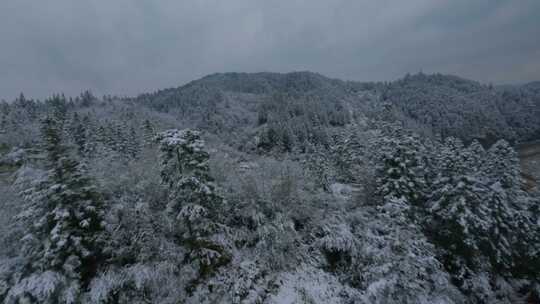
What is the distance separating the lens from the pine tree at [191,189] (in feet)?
33.4

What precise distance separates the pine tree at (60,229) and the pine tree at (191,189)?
2.92 metres

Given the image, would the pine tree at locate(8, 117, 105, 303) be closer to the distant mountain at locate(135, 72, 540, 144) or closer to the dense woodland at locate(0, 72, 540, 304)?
the dense woodland at locate(0, 72, 540, 304)

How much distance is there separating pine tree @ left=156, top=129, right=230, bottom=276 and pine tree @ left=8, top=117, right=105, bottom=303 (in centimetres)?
292

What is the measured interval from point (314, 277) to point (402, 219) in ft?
16.9

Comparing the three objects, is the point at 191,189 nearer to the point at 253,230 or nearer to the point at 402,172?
the point at 253,230

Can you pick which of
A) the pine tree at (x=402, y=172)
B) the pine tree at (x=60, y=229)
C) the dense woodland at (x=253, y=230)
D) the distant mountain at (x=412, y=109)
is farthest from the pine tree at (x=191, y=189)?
the distant mountain at (x=412, y=109)

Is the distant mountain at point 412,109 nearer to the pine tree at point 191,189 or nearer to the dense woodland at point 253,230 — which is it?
the dense woodland at point 253,230

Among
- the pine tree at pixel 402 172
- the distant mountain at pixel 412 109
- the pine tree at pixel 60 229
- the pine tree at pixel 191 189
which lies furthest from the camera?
the distant mountain at pixel 412 109

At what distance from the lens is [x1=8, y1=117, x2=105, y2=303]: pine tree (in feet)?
25.8

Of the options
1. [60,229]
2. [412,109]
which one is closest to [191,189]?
[60,229]

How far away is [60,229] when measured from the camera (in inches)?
327

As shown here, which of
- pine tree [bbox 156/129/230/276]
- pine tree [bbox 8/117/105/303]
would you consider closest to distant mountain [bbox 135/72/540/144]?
pine tree [bbox 156/129/230/276]

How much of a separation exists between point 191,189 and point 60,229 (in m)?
4.63

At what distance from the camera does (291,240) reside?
1218 centimetres
